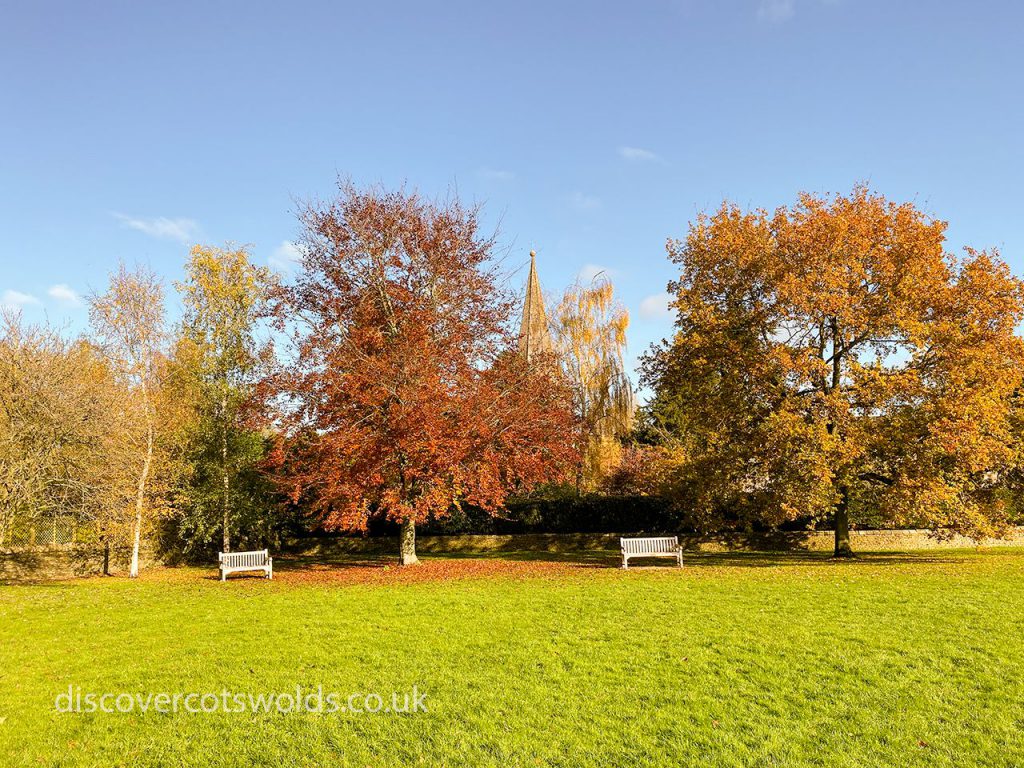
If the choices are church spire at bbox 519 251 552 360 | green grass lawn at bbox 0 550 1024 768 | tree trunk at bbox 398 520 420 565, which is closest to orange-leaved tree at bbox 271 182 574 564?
tree trunk at bbox 398 520 420 565

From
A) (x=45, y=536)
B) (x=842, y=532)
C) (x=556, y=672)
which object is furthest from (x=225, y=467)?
(x=842, y=532)

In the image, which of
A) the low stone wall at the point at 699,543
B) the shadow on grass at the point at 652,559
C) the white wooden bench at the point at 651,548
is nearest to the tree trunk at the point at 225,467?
the shadow on grass at the point at 652,559

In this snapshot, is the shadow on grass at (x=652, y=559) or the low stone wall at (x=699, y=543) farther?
the low stone wall at (x=699, y=543)

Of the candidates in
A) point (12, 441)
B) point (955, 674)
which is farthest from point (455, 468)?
point (955, 674)

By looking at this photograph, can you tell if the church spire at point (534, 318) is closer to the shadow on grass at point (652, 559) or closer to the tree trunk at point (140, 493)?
the shadow on grass at point (652, 559)

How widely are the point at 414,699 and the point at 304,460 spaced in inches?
579

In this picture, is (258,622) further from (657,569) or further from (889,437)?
(889,437)

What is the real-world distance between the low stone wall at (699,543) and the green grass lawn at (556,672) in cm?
1043

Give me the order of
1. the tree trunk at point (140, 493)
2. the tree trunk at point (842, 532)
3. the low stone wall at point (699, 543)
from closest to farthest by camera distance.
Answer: the tree trunk at point (140, 493), the tree trunk at point (842, 532), the low stone wall at point (699, 543)

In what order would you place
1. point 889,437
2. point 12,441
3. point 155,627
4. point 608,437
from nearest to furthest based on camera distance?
point 155,627 → point 12,441 → point 889,437 → point 608,437

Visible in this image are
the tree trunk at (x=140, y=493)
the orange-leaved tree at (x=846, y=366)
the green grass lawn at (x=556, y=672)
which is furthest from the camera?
the tree trunk at (x=140, y=493)

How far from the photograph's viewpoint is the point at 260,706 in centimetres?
645

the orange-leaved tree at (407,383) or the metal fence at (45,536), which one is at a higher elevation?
the orange-leaved tree at (407,383)

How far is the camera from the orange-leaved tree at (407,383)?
1828 centimetres
